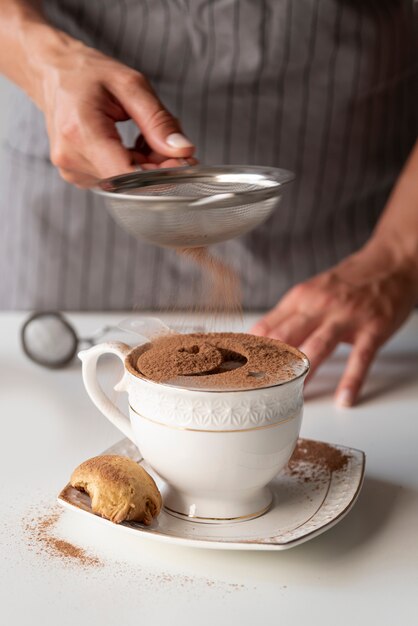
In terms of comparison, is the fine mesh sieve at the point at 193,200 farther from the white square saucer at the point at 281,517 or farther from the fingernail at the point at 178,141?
the white square saucer at the point at 281,517

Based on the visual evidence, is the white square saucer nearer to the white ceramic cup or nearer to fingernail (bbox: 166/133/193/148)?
the white ceramic cup

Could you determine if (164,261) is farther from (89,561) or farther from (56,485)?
(89,561)

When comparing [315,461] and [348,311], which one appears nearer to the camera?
[315,461]

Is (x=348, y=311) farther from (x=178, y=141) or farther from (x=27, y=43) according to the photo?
(x=27, y=43)

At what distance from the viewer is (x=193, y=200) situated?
764 mm

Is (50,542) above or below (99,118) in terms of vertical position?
below

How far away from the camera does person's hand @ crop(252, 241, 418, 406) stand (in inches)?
43.2

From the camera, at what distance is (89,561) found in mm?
661

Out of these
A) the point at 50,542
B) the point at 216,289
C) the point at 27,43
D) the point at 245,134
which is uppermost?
the point at 27,43

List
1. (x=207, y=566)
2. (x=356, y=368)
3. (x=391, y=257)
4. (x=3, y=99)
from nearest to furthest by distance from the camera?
(x=207, y=566) → (x=356, y=368) → (x=391, y=257) → (x=3, y=99)

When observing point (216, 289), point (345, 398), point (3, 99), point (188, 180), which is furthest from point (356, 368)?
point (3, 99)

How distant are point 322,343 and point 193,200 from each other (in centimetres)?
39

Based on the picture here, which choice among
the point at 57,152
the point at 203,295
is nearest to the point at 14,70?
the point at 57,152

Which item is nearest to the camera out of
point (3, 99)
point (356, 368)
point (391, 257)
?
point (356, 368)
